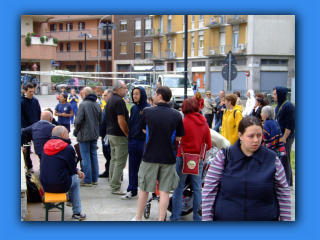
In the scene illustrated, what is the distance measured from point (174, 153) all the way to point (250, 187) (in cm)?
202

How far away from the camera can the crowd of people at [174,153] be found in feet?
10.3

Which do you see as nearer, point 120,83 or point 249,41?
point 120,83

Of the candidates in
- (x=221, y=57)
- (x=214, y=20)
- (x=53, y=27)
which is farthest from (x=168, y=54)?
(x=53, y=27)

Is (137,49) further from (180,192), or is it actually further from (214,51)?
(180,192)

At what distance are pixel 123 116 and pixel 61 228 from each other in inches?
117

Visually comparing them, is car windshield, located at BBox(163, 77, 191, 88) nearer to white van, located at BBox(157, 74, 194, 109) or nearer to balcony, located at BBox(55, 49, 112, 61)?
white van, located at BBox(157, 74, 194, 109)

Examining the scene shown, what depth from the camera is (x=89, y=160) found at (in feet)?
24.4

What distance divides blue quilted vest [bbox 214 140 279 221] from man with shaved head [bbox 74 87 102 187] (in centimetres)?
444

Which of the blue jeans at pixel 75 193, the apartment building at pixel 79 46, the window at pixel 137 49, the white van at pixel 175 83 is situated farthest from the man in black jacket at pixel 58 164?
the window at pixel 137 49

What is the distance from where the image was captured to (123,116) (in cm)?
668
